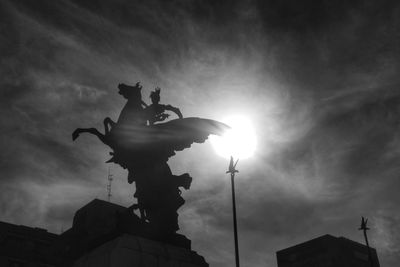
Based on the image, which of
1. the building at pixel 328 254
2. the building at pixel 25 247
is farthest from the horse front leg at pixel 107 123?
the building at pixel 328 254

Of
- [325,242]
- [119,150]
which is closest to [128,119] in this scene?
[119,150]

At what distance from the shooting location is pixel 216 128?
348 inches

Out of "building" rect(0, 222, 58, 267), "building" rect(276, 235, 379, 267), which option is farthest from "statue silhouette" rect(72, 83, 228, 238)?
"building" rect(276, 235, 379, 267)

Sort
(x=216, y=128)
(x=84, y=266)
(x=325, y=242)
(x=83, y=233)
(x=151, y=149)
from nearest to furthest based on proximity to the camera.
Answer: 1. (x=84, y=266)
2. (x=151, y=149)
3. (x=216, y=128)
4. (x=83, y=233)
5. (x=325, y=242)

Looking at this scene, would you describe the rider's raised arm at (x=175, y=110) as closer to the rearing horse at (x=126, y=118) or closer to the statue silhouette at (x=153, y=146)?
the statue silhouette at (x=153, y=146)

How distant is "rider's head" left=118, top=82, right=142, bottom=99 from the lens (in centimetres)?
887

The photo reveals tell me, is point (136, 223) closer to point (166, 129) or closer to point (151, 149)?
point (151, 149)

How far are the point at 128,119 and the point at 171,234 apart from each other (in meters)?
2.58

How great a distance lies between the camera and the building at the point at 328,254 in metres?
76.1

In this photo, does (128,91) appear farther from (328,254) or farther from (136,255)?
(328,254)

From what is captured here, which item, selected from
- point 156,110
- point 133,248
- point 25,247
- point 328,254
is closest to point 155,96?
point 156,110

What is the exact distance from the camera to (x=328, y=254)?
252ft

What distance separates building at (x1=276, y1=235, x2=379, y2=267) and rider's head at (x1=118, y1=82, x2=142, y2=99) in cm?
7533

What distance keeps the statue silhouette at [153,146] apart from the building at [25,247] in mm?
40675
